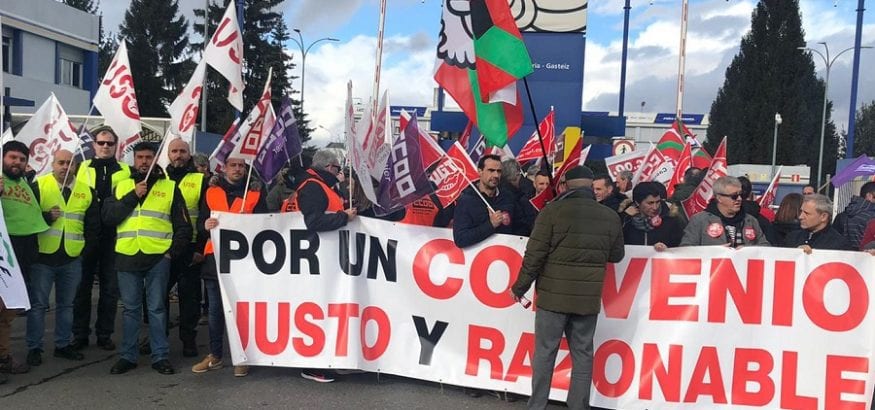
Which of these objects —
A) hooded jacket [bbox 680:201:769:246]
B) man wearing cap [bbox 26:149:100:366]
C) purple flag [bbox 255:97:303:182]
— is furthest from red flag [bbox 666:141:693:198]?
man wearing cap [bbox 26:149:100:366]

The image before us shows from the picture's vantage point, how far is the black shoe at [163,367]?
20.0 feet

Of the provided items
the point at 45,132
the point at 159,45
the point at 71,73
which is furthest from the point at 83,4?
the point at 45,132

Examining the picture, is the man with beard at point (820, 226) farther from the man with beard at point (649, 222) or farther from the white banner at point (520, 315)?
the man with beard at point (649, 222)

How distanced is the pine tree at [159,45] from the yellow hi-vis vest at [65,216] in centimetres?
5284

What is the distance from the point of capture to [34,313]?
20.3ft

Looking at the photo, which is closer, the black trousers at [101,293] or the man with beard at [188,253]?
the man with beard at [188,253]

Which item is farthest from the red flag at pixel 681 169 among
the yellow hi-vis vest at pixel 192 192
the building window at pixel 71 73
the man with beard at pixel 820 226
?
the building window at pixel 71 73

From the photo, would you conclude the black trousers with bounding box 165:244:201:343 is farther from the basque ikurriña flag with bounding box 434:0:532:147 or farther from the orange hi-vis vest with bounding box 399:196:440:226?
the basque ikurriña flag with bounding box 434:0:532:147

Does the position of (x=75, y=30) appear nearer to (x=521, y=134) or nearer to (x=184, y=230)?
(x=521, y=134)

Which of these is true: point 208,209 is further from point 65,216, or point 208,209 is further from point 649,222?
point 649,222

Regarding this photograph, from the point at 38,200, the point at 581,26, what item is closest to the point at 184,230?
the point at 38,200

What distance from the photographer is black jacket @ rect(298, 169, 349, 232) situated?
18.9 ft

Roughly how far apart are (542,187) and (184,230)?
3279mm

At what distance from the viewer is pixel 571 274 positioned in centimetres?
488
